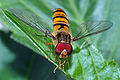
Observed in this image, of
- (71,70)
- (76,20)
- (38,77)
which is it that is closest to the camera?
(71,70)

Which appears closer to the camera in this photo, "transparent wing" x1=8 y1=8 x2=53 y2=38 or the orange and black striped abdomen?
"transparent wing" x1=8 y1=8 x2=53 y2=38

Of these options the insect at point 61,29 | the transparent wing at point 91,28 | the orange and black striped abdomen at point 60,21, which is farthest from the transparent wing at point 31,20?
the transparent wing at point 91,28

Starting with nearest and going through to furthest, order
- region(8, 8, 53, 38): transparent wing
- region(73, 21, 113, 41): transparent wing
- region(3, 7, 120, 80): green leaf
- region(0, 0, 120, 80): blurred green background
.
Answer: region(3, 7, 120, 80): green leaf → region(8, 8, 53, 38): transparent wing → region(73, 21, 113, 41): transparent wing → region(0, 0, 120, 80): blurred green background

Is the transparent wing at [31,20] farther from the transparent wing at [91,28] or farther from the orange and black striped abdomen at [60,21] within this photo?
the transparent wing at [91,28]

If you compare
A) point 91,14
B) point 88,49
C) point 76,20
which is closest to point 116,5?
point 91,14

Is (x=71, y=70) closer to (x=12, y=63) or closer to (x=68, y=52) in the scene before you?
(x=68, y=52)

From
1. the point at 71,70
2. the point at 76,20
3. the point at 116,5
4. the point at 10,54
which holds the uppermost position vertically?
the point at 116,5

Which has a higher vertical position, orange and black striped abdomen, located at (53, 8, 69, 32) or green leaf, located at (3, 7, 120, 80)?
orange and black striped abdomen, located at (53, 8, 69, 32)

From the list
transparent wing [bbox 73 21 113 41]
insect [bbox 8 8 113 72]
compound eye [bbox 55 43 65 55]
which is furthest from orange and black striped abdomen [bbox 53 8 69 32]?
compound eye [bbox 55 43 65 55]

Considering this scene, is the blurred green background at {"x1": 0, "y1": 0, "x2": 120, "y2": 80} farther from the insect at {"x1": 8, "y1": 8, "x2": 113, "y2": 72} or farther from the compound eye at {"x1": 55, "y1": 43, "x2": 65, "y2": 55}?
the compound eye at {"x1": 55, "y1": 43, "x2": 65, "y2": 55}
